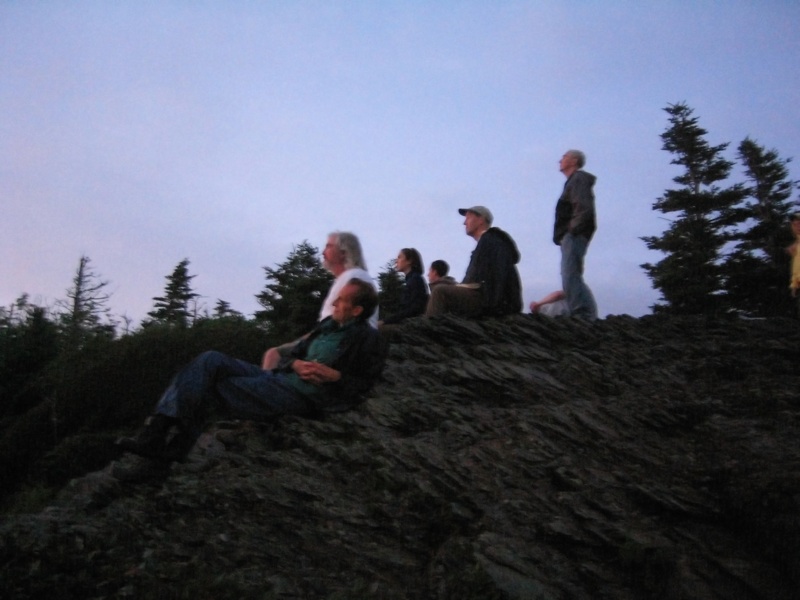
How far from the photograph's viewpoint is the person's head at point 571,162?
912 centimetres

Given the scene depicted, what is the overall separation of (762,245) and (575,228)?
18.6 meters

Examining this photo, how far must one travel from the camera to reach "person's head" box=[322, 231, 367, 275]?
652 centimetres

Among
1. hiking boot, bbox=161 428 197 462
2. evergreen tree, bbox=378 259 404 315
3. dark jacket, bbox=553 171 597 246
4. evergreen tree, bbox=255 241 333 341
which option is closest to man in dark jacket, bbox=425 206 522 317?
dark jacket, bbox=553 171 597 246

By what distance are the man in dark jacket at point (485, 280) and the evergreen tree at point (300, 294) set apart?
7641 mm

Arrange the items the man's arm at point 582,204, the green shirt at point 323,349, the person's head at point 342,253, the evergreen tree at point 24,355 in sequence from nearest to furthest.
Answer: the green shirt at point 323,349 < the person's head at point 342,253 < the man's arm at point 582,204 < the evergreen tree at point 24,355

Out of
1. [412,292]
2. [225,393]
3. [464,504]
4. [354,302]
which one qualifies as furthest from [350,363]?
[412,292]

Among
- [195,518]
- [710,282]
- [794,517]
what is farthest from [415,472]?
[710,282]

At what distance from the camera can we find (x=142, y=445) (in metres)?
4.53

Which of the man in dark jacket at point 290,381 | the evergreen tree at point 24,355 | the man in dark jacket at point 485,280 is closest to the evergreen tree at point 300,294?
the evergreen tree at point 24,355

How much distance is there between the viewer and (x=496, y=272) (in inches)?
335

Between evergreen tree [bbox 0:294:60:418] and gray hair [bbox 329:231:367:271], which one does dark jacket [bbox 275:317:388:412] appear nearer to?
gray hair [bbox 329:231:367:271]

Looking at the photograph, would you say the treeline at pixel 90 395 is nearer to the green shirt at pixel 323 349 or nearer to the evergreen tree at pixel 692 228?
the green shirt at pixel 323 349

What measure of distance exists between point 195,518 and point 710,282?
72.5ft

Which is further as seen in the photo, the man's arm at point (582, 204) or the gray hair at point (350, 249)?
the man's arm at point (582, 204)
